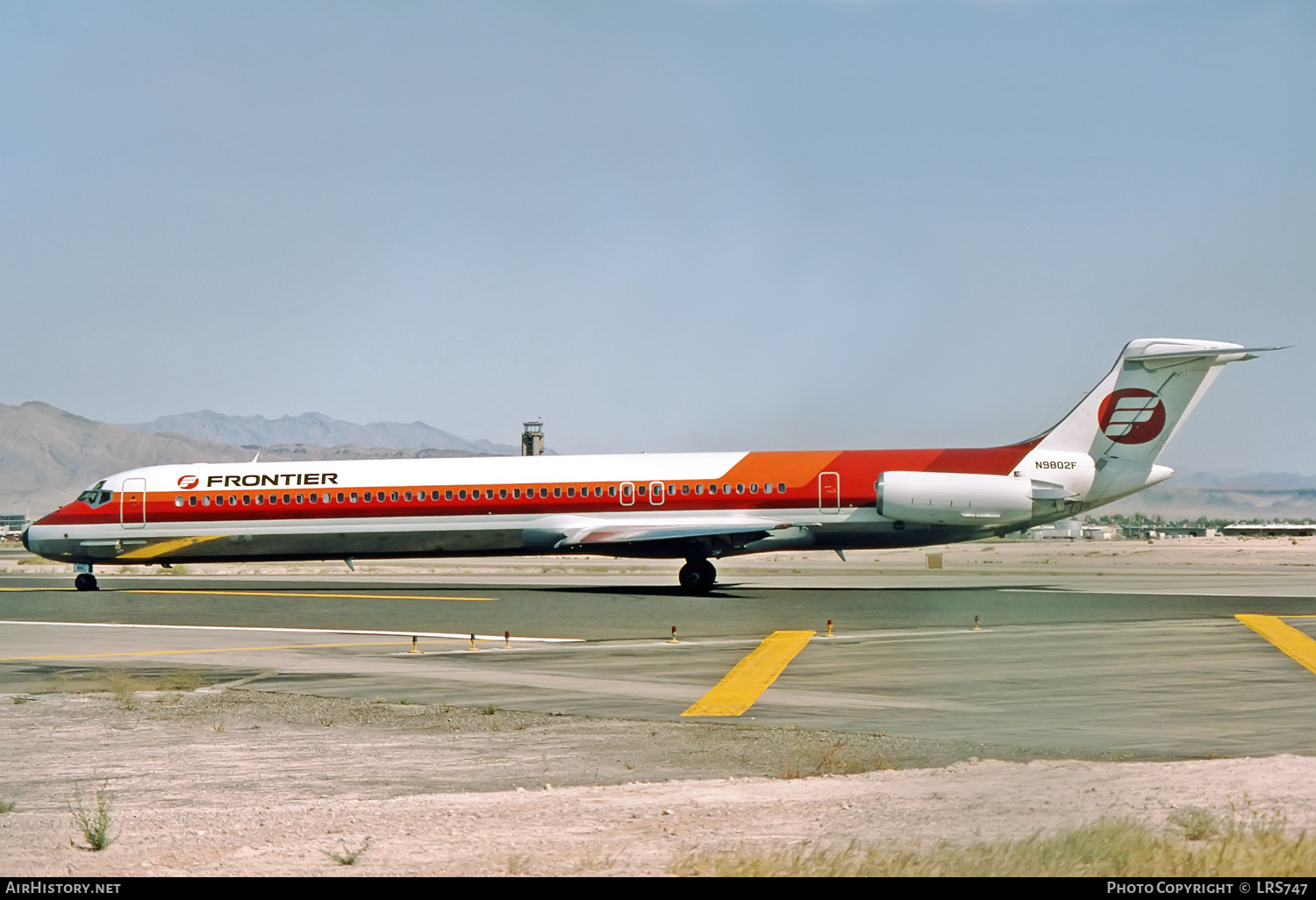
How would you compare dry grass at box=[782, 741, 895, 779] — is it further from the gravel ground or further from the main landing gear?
A: the main landing gear

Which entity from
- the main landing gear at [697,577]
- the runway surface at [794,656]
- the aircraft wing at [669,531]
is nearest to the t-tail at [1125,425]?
the runway surface at [794,656]

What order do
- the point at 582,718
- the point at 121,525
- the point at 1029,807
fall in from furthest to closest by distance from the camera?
the point at 121,525, the point at 582,718, the point at 1029,807

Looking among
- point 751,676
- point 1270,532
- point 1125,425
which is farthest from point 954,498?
point 1270,532

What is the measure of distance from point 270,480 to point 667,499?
11280 mm

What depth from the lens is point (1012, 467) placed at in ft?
109

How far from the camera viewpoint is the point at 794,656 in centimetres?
1691

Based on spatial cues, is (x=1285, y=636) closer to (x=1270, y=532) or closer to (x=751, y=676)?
(x=751, y=676)

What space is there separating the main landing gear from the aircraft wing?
122cm

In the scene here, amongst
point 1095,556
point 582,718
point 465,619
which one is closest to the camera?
point 582,718

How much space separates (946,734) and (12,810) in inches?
284

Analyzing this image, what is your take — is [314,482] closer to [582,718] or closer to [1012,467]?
[1012,467]

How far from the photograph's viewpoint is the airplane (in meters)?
32.4

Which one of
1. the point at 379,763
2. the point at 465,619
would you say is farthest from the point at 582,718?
the point at 465,619

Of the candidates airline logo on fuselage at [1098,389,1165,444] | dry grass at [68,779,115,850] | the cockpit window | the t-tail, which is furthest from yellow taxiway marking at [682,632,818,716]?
the cockpit window
